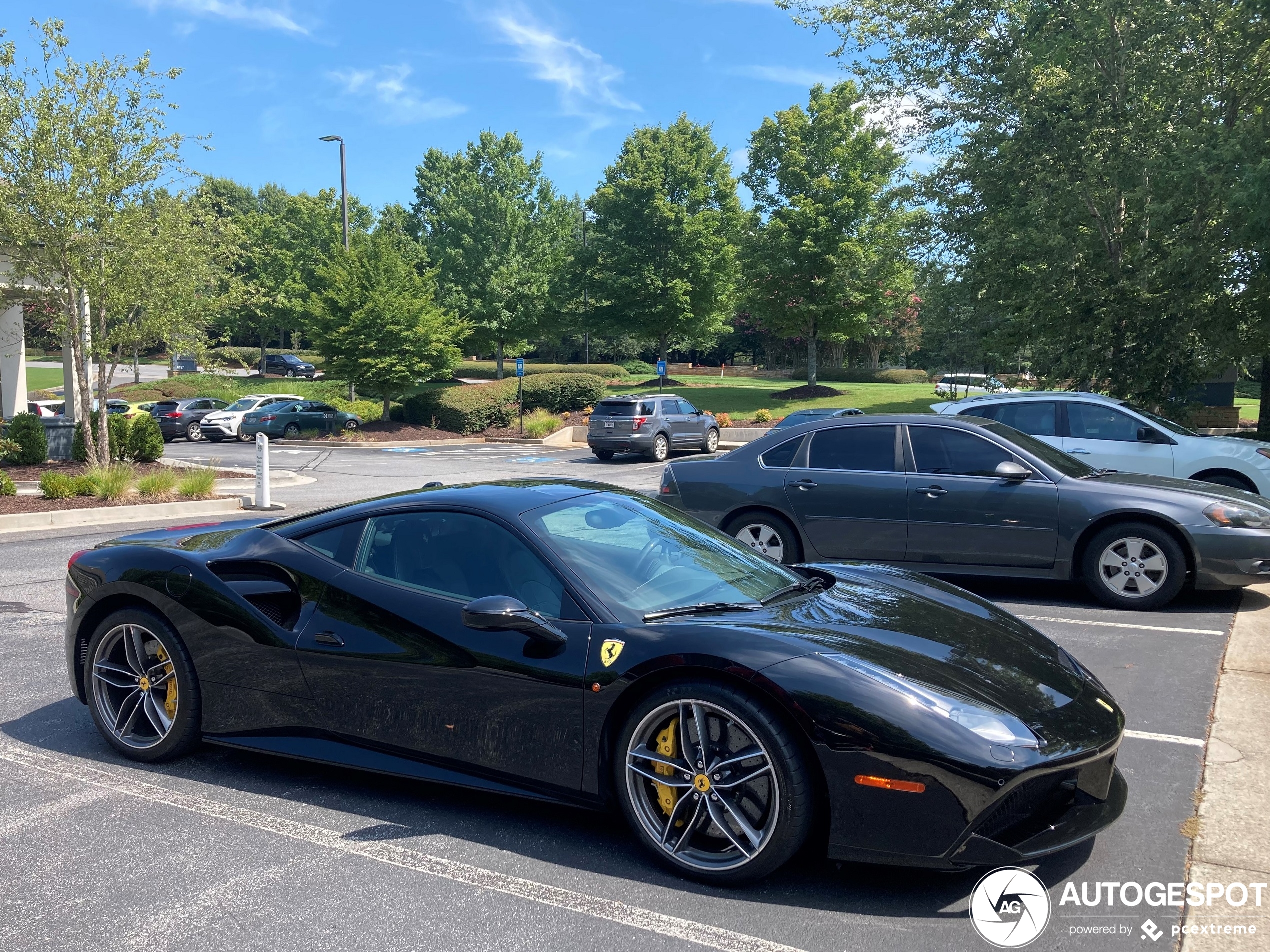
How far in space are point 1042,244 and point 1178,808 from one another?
53.5ft

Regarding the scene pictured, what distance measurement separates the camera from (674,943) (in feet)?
9.73

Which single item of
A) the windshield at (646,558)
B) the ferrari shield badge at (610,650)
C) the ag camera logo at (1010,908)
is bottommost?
the ag camera logo at (1010,908)

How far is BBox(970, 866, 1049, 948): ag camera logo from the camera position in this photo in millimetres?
2977

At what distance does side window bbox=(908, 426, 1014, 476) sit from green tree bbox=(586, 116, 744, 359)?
3273cm

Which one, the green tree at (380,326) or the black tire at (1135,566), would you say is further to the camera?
the green tree at (380,326)

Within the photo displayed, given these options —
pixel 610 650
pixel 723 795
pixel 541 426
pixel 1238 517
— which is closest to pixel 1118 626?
pixel 1238 517

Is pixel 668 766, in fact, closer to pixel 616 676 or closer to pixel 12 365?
pixel 616 676

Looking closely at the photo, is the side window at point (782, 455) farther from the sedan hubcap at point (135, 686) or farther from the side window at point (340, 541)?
the sedan hubcap at point (135, 686)

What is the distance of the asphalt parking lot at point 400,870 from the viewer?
9.95ft

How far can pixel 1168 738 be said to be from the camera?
15.7 ft

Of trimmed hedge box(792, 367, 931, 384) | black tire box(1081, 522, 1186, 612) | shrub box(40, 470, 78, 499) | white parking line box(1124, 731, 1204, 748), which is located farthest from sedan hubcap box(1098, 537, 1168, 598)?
trimmed hedge box(792, 367, 931, 384)

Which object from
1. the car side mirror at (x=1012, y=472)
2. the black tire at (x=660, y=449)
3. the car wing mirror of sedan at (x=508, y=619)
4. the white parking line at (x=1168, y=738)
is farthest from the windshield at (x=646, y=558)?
the black tire at (x=660, y=449)

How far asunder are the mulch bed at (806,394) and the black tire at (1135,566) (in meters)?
29.7

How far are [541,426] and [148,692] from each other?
28547mm
